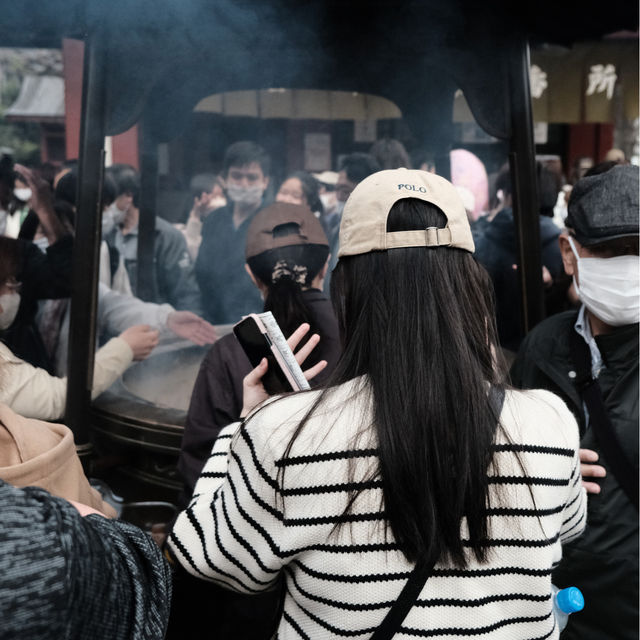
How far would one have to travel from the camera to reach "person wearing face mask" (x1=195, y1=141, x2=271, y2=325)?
12.2 feet

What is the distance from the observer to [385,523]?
3.42 ft

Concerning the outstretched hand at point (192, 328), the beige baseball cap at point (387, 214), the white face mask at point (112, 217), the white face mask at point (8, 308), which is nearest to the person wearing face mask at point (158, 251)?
the white face mask at point (112, 217)

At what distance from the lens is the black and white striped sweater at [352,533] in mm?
1031

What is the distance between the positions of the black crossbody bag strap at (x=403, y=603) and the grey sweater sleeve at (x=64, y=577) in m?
0.34

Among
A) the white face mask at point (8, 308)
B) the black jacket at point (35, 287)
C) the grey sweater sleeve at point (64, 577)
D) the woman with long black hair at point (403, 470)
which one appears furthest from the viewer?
the black jacket at point (35, 287)

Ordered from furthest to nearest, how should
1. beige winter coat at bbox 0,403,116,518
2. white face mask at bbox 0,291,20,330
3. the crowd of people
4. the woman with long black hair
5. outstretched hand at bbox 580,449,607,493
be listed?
white face mask at bbox 0,291,20,330 → outstretched hand at bbox 580,449,607,493 → beige winter coat at bbox 0,403,116,518 → the woman with long black hair → the crowd of people

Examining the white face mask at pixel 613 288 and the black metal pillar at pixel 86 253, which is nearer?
the white face mask at pixel 613 288

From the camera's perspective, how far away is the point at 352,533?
104cm

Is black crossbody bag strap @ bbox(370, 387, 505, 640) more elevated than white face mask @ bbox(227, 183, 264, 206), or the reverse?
white face mask @ bbox(227, 183, 264, 206)

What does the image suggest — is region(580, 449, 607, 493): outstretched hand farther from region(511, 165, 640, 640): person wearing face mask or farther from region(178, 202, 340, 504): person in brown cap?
region(178, 202, 340, 504): person in brown cap

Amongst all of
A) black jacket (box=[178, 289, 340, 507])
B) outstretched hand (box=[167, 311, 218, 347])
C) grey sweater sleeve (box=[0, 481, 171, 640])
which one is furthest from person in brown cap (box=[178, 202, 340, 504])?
outstretched hand (box=[167, 311, 218, 347])

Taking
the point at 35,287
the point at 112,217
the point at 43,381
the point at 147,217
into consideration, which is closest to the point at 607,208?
the point at 43,381

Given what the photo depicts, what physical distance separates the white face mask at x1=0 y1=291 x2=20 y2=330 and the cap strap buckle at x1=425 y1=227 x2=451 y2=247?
156 cm

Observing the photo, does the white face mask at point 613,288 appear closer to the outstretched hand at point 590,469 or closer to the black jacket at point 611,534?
the black jacket at point 611,534
